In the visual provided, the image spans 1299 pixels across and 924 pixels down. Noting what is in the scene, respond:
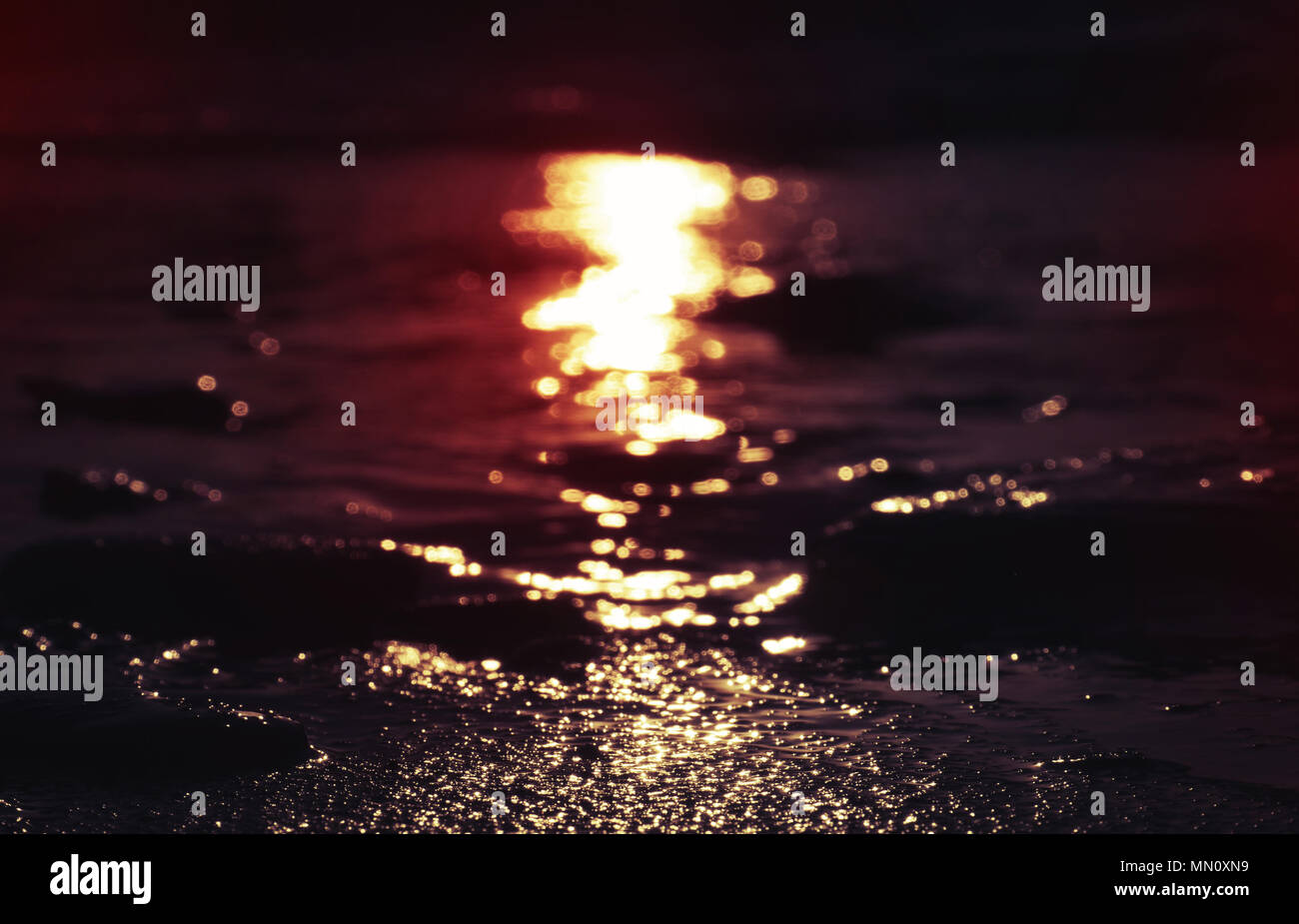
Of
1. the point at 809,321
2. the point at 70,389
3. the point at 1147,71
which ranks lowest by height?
the point at 70,389

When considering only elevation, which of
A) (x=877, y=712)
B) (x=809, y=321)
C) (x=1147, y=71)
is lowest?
(x=877, y=712)

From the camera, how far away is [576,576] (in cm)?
555

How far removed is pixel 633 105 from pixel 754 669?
12379 millimetres

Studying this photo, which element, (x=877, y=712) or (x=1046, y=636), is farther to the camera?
(x=1046, y=636)

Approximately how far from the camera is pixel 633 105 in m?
16.4

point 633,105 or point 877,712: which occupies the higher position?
point 633,105

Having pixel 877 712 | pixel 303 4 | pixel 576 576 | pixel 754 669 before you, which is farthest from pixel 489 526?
pixel 303 4

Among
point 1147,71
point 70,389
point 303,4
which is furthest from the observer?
point 303,4

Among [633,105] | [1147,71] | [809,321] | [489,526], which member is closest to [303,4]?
[633,105]

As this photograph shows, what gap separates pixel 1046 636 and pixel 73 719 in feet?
8.65

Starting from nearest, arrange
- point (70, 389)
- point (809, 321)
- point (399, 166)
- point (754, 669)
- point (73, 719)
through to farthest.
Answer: point (73, 719) → point (754, 669) → point (70, 389) → point (809, 321) → point (399, 166)

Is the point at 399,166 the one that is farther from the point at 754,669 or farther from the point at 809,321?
the point at 754,669

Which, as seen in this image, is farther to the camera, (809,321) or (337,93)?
(337,93)

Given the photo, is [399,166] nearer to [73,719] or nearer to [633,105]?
[633,105]
